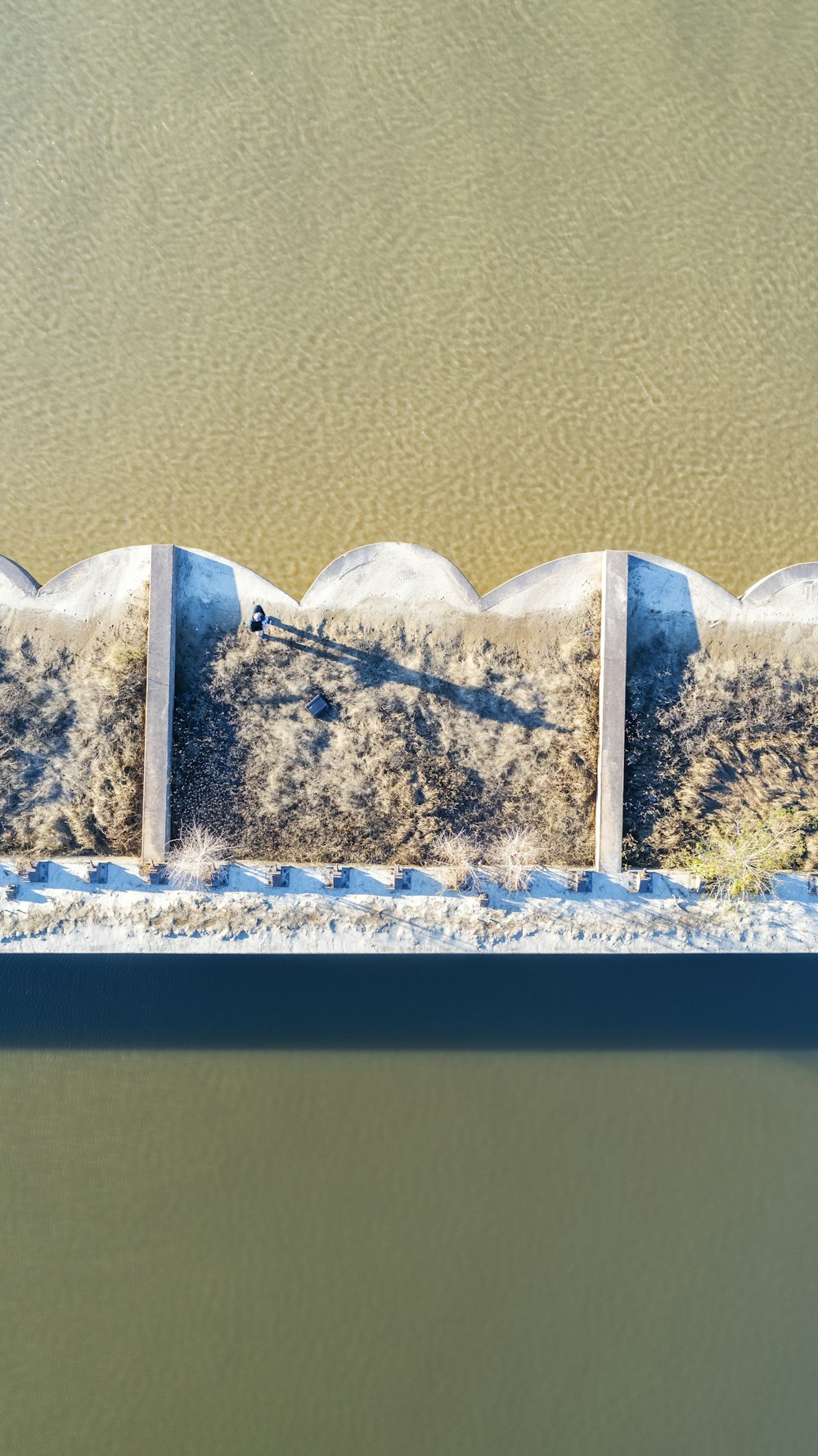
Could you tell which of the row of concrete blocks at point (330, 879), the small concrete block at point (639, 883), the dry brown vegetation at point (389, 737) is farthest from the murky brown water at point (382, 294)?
the small concrete block at point (639, 883)

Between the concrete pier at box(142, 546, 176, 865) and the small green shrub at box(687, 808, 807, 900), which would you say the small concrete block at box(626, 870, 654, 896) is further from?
the concrete pier at box(142, 546, 176, 865)

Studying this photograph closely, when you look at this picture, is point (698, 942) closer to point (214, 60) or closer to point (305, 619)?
point (305, 619)

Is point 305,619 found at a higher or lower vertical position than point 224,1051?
higher

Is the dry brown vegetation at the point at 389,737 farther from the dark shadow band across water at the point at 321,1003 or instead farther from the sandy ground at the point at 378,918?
the dark shadow band across water at the point at 321,1003

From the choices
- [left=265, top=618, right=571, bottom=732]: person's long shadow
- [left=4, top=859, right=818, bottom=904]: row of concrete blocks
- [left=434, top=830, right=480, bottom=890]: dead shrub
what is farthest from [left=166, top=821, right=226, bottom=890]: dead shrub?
[left=434, top=830, right=480, bottom=890]: dead shrub

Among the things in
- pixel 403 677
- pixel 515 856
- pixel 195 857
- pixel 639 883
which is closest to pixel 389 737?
pixel 403 677

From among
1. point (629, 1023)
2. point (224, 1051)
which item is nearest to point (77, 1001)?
point (224, 1051)
